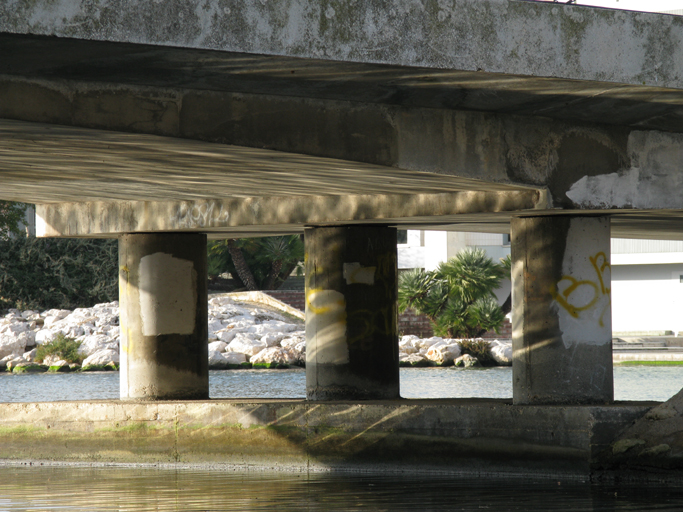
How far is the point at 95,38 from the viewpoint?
6.55m

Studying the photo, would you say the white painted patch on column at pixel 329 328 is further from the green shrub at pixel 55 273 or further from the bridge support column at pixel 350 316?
the green shrub at pixel 55 273

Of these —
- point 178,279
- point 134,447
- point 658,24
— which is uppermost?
point 658,24

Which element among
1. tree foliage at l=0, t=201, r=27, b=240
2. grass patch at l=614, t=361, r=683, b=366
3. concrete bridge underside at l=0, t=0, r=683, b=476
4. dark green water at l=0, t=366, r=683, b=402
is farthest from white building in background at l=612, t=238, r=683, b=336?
concrete bridge underside at l=0, t=0, r=683, b=476

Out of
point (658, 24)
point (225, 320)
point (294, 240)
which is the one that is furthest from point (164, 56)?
point (294, 240)

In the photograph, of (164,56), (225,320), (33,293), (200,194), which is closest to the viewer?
(164,56)

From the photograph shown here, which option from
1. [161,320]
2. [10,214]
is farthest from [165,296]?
[10,214]

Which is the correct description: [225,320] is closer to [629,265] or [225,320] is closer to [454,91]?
[629,265]

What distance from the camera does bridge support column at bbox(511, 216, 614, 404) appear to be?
1175 cm

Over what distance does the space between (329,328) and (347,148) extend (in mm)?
5167

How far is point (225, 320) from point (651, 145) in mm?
31224

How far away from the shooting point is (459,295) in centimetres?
3991

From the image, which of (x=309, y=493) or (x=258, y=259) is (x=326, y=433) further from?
(x=258, y=259)

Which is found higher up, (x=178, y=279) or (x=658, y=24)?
(x=658, y=24)

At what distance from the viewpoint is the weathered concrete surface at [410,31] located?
21.7 ft
